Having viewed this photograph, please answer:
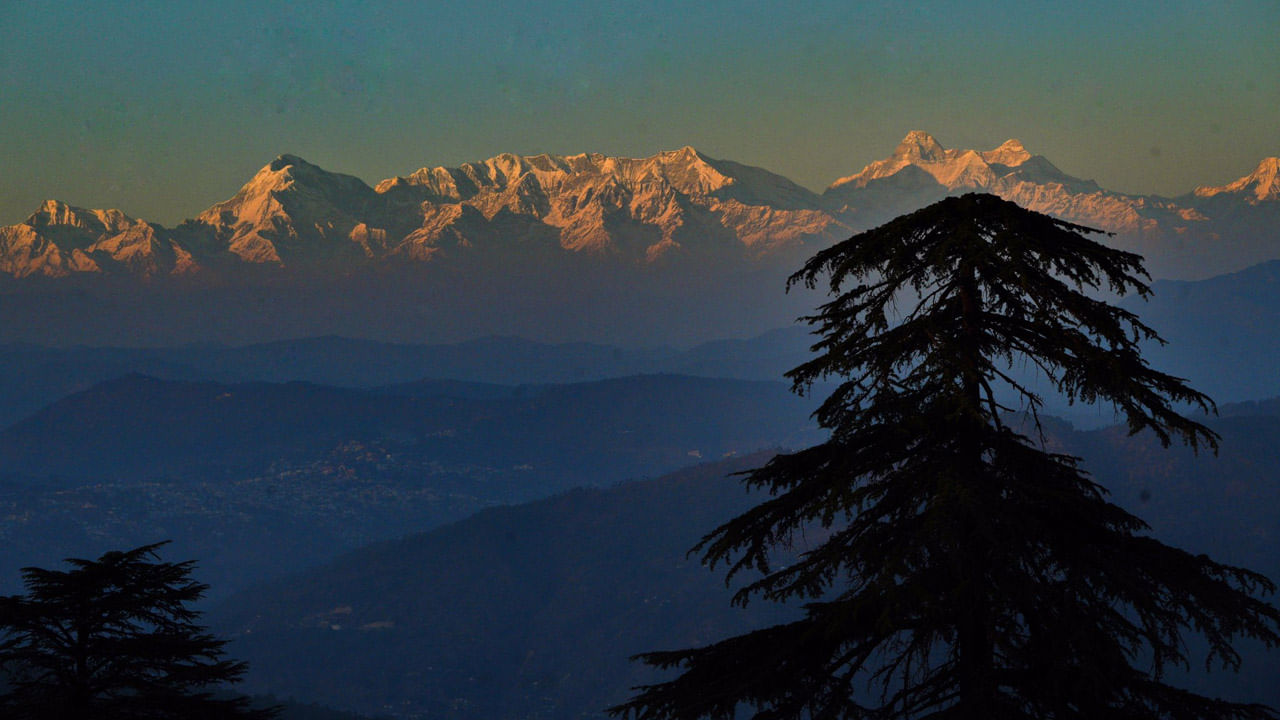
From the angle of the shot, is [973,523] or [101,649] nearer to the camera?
[973,523]

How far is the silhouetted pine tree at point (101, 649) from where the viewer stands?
21344 mm

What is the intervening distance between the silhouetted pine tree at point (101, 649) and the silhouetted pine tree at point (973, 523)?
40.2 feet

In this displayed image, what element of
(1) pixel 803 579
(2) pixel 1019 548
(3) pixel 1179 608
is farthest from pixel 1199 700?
(1) pixel 803 579

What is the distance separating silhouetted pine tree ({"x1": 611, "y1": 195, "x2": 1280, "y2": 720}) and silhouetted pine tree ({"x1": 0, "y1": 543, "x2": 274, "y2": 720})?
483 inches

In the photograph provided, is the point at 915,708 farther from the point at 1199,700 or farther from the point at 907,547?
the point at 1199,700

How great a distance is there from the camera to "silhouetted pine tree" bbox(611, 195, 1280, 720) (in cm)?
1395

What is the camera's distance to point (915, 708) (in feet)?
49.8

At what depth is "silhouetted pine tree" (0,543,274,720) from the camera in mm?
21344

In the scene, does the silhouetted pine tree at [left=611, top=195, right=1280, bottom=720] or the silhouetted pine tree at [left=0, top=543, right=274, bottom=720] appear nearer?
the silhouetted pine tree at [left=611, top=195, right=1280, bottom=720]

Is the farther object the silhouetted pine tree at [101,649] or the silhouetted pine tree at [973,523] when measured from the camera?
the silhouetted pine tree at [101,649]

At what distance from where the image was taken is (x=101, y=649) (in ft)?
71.5

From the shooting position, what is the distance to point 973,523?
565 inches

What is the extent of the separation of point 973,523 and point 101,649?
1769 centimetres

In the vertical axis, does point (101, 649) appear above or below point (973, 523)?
below
